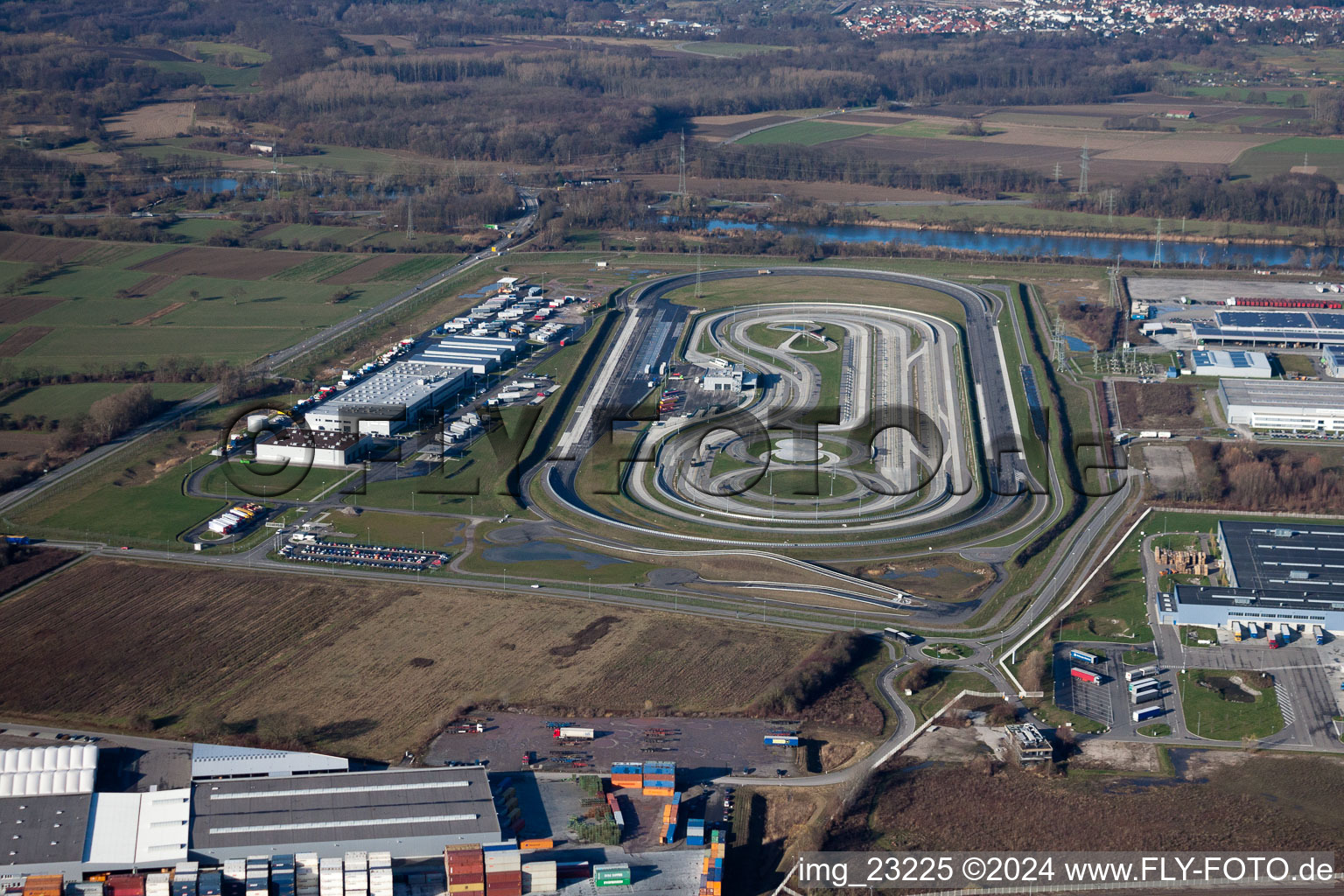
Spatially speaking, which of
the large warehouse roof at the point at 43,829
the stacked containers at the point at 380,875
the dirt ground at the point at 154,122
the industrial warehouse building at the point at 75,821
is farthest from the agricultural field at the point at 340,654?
the dirt ground at the point at 154,122

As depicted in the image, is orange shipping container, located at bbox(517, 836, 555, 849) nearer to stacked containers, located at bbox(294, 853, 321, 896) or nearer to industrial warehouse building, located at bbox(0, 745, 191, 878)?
stacked containers, located at bbox(294, 853, 321, 896)

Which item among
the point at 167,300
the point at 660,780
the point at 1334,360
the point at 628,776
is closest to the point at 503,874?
the point at 628,776

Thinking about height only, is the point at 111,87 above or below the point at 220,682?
above

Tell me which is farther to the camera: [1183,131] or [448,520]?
[1183,131]

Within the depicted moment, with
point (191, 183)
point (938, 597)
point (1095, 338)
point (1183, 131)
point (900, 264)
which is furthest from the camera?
point (1183, 131)

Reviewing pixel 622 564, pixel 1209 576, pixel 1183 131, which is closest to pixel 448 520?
pixel 622 564

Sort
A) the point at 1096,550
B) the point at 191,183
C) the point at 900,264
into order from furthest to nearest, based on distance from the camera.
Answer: the point at 191,183
the point at 900,264
the point at 1096,550

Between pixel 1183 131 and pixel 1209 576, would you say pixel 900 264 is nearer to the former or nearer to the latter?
pixel 1209 576
